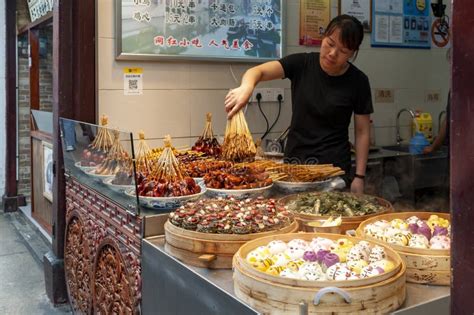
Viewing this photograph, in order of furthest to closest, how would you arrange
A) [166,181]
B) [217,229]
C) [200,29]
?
[200,29] < [166,181] < [217,229]

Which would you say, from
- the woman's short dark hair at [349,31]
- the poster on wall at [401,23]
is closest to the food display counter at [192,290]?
the woman's short dark hair at [349,31]

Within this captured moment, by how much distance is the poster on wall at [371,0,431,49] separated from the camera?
4.89 m

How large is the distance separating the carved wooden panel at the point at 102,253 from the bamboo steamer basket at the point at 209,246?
39 centimetres

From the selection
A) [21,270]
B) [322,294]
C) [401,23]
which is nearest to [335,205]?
[322,294]

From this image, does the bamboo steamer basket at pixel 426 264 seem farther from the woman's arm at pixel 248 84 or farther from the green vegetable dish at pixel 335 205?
the woman's arm at pixel 248 84

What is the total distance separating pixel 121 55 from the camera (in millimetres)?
3566

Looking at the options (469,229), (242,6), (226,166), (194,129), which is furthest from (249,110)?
(469,229)

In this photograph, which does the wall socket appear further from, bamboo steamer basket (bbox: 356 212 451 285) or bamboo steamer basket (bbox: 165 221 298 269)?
bamboo steamer basket (bbox: 356 212 451 285)

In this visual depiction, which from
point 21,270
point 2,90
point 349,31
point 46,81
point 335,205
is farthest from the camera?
point 2,90

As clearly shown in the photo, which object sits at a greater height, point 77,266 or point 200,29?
point 200,29

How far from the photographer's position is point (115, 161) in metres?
2.41

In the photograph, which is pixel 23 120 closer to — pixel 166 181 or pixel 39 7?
pixel 39 7

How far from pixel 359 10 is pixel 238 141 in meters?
2.65

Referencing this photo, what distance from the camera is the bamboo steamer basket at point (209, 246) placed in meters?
1.76
